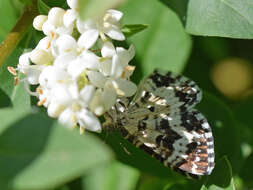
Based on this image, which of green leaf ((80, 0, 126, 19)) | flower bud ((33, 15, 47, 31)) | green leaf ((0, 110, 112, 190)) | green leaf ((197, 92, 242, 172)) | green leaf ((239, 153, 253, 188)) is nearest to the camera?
green leaf ((0, 110, 112, 190))

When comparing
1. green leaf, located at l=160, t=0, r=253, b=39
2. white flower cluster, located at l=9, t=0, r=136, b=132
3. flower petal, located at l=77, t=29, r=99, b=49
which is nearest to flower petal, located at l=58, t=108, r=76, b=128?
white flower cluster, located at l=9, t=0, r=136, b=132

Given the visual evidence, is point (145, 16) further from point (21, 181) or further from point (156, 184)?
point (21, 181)

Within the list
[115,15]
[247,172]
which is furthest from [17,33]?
[247,172]

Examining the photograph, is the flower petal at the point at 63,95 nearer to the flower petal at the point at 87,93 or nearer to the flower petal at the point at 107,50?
the flower petal at the point at 87,93

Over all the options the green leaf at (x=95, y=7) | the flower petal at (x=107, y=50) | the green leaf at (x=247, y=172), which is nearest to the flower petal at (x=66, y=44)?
the flower petal at (x=107, y=50)

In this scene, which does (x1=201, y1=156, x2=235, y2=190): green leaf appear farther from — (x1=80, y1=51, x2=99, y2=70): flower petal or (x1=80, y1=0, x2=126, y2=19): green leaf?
(x1=80, y1=0, x2=126, y2=19): green leaf

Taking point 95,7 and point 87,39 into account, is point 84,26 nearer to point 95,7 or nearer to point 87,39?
point 87,39
